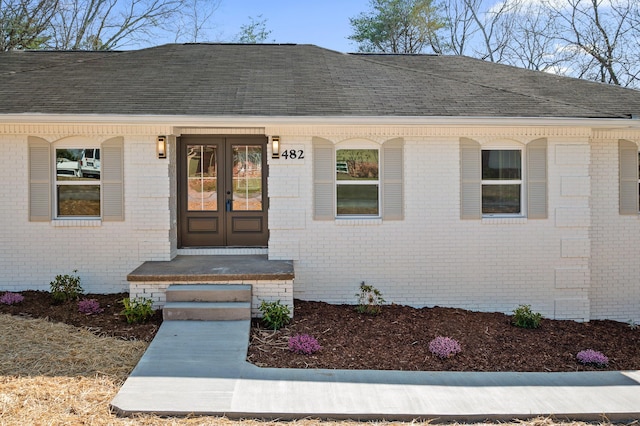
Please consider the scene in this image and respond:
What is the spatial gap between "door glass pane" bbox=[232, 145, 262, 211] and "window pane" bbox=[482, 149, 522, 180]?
12.9 feet

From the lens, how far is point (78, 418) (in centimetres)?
425

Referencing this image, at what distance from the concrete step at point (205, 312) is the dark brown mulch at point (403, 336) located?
252 millimetres

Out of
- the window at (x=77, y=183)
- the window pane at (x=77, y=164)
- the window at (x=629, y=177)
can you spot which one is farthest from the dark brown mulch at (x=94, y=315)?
the window at (x=629, y=177)

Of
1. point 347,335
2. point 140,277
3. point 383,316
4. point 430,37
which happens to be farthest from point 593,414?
point 430,37

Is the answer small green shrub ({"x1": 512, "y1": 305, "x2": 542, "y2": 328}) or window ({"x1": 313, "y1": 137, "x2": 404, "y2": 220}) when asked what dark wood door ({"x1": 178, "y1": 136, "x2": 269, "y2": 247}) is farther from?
small green shrub ({"x1": 512, "y1": 305, "x2": 542, "y2": 328})

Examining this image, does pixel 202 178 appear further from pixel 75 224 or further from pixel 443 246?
pixel 443 246

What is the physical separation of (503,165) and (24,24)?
733 inches

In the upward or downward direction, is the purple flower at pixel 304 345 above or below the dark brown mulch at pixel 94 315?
below

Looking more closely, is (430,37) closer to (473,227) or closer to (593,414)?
(473,227)

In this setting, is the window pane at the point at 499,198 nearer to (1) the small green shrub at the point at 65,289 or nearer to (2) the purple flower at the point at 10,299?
(1) the small green shrub at the point at 65,289

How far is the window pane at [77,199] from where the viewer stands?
28.0ft

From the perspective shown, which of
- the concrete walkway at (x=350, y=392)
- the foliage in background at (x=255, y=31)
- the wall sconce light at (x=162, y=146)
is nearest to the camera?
the concrete walkway at (x=350, y=392)

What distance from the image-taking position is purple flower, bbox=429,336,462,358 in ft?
19.8

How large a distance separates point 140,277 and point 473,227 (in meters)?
5.34
